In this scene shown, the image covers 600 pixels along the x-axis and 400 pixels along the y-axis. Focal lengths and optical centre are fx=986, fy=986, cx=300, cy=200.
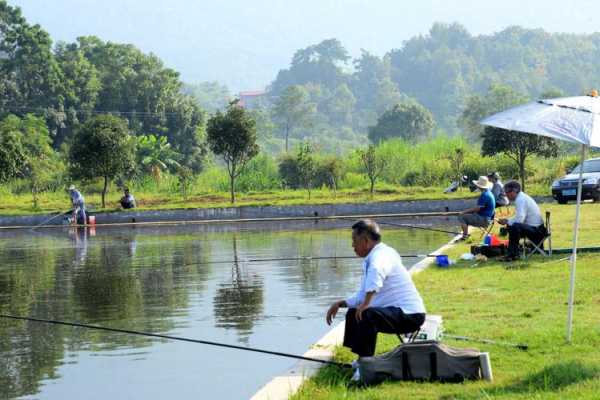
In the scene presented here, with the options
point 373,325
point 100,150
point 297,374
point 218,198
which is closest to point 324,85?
point 218,198

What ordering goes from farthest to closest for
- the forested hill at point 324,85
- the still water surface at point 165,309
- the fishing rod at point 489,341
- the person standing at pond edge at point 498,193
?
the forested hill at point 324,85 → the person standing at pond edge at point 498,193 → the still water surface at point 165,309 → the fishing rod at point 489,341

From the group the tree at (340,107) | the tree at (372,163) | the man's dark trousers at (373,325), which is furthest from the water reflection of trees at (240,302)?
the tree at (340,107)

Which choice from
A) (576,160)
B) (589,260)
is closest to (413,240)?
(589,260)

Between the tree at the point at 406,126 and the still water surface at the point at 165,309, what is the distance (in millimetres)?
67587

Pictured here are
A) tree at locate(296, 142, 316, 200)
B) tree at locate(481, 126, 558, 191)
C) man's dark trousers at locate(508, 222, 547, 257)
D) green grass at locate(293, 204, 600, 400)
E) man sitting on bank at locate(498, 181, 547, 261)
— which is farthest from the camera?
tree at locate(296, 142, 316, 200)

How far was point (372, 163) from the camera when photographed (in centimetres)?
4403

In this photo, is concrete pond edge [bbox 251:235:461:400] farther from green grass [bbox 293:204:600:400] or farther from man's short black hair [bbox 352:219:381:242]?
man's short black hair [bbox 352:219:381:242]

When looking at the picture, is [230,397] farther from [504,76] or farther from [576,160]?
[504,76]

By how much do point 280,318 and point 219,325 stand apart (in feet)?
2.78

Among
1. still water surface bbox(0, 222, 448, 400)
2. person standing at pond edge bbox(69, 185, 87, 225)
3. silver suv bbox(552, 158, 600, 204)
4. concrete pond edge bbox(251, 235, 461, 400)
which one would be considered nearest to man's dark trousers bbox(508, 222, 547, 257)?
still water surface bbox(0, 222, 448, 400)

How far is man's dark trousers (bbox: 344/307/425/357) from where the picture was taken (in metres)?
7.66

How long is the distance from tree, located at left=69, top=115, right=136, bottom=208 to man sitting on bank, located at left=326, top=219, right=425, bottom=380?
33.3 meters

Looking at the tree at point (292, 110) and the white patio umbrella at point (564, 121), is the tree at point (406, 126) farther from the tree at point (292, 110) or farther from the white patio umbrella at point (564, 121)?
the white patio umbrella at point (564, 121)

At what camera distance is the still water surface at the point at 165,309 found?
904cm
